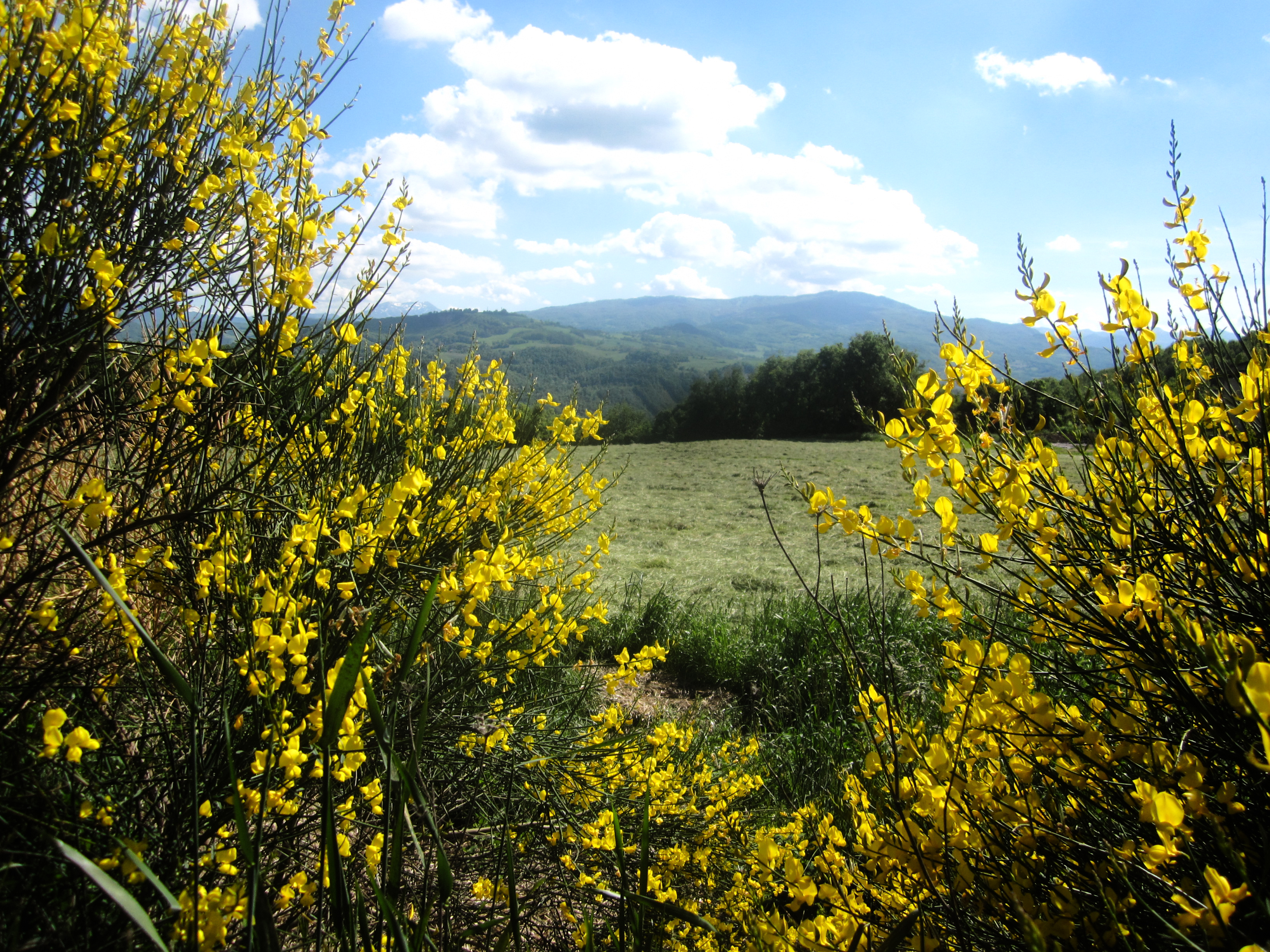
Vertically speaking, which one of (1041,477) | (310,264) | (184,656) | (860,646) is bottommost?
(860,646)

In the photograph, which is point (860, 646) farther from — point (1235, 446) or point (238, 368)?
point (238, 368)

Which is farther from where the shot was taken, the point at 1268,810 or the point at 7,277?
the point at 7,277

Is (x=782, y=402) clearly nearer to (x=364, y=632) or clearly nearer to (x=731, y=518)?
(x=731, y=518)

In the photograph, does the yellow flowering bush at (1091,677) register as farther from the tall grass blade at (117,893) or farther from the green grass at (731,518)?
the green grass at (731,518)

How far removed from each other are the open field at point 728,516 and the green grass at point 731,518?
32 millimetres

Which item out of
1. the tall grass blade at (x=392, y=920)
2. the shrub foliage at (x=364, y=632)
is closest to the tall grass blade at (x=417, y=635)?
the shrub foliage at (x=364, y=632)

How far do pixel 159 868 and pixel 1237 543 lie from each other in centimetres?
243

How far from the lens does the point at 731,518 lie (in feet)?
43.8

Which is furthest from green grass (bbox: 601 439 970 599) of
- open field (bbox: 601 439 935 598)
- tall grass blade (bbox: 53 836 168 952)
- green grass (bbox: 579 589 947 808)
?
tall grass blade (bbox: 53 836 168 952)

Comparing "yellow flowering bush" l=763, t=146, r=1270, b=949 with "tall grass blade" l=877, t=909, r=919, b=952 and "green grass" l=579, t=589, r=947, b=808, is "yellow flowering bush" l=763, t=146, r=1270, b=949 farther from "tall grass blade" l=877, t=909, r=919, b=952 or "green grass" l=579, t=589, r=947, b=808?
"green grass" l=579, t=589, r=947, b=808

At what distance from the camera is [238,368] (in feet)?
7.00

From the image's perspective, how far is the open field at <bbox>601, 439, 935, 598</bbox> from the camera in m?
8.64

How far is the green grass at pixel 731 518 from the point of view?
8.53 m

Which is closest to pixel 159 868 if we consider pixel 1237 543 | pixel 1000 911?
pixel 1000 911
